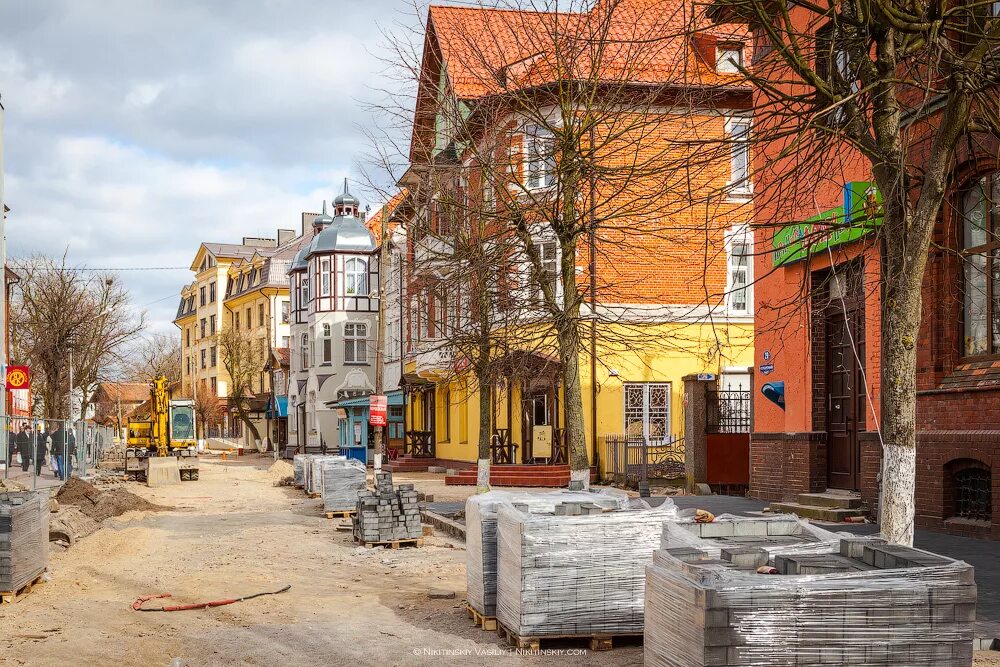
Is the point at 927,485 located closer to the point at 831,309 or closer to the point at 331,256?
the point at 831,309

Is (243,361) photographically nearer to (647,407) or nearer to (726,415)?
(647,407)

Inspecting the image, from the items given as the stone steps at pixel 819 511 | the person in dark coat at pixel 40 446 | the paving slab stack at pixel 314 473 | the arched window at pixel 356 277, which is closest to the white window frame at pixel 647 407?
the paving slab stack at pixel 314 473

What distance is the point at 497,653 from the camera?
28.4 ft

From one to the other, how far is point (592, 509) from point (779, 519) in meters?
1.89

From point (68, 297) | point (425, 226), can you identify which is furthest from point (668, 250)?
point (68, 297)

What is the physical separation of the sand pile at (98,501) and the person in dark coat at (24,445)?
1014 millimetres

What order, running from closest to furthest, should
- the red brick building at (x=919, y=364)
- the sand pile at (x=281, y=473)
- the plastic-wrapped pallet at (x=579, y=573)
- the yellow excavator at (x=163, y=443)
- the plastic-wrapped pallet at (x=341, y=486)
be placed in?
the plastic-wrapped pallet at (x=579, y=573), the red brick building at (x=919, y=364), the plastic-wrapped pallet at (x=341, y=486), the sand pile at (x=281, y=473), the yellow excavator at (x=163, y=443)

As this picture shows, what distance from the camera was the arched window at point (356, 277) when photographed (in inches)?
2356

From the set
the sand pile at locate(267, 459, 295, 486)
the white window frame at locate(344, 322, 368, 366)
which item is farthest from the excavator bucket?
the white window frame at locate(344, 322, 368, 366)

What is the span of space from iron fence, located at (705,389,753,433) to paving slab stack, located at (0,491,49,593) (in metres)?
13.6

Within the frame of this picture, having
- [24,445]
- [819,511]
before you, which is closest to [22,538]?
[819,511]

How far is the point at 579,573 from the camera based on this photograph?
8656 millimetres

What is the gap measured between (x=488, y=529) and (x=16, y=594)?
5.24m

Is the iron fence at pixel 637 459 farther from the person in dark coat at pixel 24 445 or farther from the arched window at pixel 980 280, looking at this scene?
the person in dark coat at pixel 24 445
